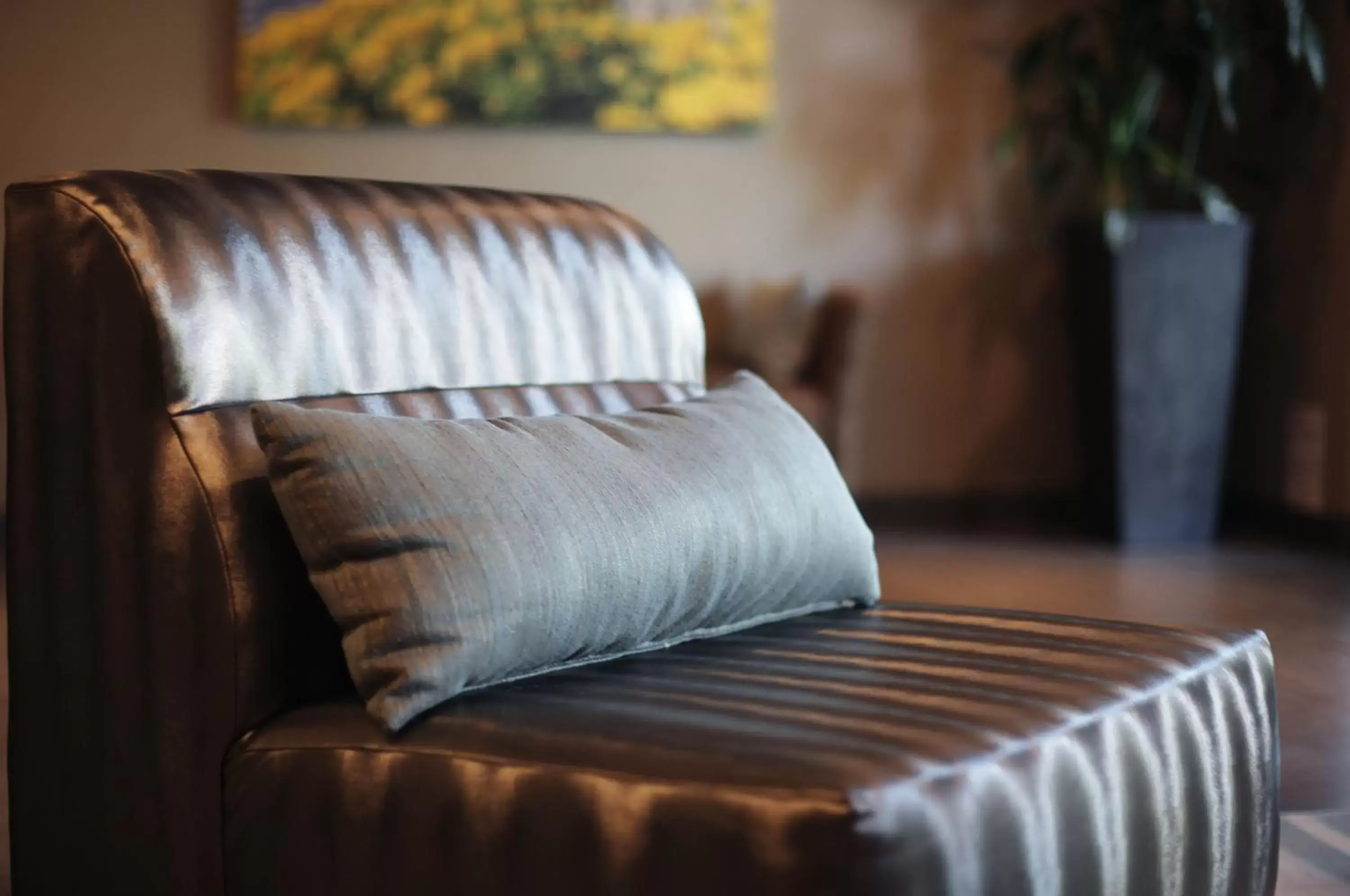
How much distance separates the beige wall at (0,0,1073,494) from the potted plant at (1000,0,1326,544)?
413 mm

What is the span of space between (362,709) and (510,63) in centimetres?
402

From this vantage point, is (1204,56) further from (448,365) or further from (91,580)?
(91,580)

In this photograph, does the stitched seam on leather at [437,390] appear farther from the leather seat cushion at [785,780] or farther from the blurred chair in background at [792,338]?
the blurred chair in background at [792,338]

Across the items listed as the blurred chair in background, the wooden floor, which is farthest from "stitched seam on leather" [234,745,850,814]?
the blurred chair in background

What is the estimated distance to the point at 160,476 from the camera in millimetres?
1275

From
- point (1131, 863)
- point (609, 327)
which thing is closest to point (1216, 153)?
point (609, 327)

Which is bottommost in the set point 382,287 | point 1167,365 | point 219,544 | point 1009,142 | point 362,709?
point 1167,365

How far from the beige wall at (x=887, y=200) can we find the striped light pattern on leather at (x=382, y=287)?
126 inches

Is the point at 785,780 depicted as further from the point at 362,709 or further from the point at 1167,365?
the point at 1167,365

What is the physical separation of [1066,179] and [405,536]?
15.2ft

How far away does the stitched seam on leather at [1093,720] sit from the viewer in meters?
1.05

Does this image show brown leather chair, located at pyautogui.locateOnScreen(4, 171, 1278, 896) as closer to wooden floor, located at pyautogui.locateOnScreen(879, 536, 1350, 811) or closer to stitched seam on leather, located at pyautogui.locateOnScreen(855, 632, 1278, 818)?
stitched seam on leather, located at pyautogui.locateOnScreen(855, 632, 1278, 818)

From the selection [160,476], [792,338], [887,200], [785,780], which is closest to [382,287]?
[160,476]

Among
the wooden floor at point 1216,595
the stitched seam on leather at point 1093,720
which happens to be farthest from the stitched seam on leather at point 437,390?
the wooden floor at point 1216,595
